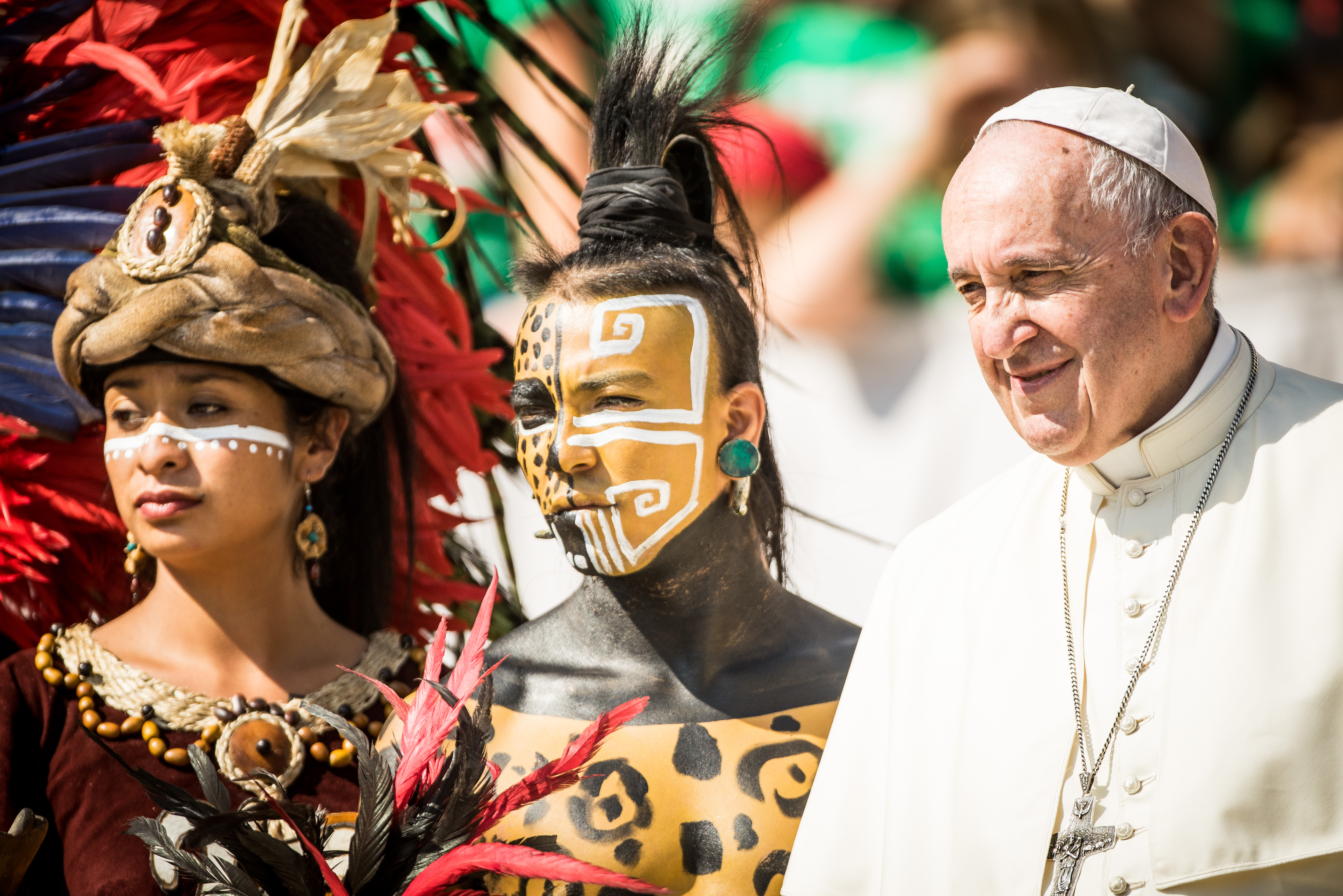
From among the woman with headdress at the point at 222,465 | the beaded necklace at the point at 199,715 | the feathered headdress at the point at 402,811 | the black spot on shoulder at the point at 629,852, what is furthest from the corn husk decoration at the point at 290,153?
the black spot on shoulder at the point at 629,852

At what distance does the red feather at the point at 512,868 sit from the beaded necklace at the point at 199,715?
63cm

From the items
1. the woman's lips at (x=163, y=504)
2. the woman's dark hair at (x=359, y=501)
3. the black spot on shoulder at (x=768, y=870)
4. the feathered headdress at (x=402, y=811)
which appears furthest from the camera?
the woman's dark hair at (x=359, y=501)

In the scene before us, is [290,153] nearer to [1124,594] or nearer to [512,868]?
[512,868]

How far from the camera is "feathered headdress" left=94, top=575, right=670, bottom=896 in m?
1.84

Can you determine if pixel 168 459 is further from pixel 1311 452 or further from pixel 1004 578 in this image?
pixel 1311 452

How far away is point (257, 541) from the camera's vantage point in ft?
8.40

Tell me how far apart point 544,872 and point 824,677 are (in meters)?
0.70

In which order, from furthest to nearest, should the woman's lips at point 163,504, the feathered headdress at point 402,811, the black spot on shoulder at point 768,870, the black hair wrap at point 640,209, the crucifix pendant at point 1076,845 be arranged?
the woman's lips at point 163,504 < the black hair wrap at point 640,209 < the black spot on shoulder at point 768,870 < the feathered headdress at point 402,811 < the crucifix pendant at point 1076,845

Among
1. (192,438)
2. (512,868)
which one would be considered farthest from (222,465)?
(512,868)

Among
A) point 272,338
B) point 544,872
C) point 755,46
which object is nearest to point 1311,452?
point 544,872

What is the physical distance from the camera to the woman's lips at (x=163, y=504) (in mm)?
2402

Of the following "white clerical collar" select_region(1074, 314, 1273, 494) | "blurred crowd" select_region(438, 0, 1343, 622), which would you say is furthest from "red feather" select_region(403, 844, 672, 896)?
"blurred crowd" select_region(438, 0, 1343, 622)

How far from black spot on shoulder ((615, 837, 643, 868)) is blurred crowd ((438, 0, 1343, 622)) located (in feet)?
3.34

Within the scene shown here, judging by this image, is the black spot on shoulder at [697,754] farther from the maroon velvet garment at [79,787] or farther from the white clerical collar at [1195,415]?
the white clerical collar at [1195,415]
